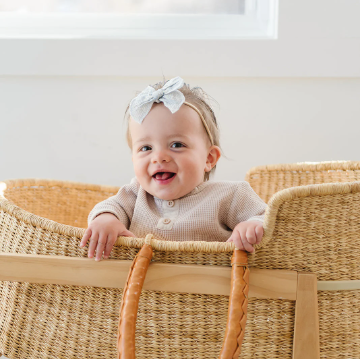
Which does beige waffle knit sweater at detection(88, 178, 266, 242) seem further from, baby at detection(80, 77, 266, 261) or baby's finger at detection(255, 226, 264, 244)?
baby's finger at detection(255, 226, 264, 244)

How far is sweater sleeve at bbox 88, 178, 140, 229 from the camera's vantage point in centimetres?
93

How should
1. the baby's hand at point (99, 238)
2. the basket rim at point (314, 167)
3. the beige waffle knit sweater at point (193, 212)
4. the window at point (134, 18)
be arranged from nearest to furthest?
the baby's hand at point (99, 238)
the beige waffle knit sweater at point (193, 212)
the basket rim at point (314, 167)
the window at point (134, 18)

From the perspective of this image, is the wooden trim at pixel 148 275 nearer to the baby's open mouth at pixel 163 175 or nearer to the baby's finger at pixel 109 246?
the baby's finger at pixel 109 246

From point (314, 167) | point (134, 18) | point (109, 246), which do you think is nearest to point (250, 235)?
point (109, 246)

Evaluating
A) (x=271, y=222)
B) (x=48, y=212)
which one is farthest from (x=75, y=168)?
(x=271, y=222)

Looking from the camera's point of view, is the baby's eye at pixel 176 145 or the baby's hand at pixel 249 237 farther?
the baby's eye at pixel 176 145

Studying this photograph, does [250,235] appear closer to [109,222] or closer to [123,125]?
Result: [109,222]

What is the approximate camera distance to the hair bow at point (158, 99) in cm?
92

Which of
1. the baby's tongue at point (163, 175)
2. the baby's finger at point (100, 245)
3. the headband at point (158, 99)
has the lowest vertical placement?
the baby's finger at point (100, 245)

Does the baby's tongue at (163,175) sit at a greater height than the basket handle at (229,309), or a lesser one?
greater

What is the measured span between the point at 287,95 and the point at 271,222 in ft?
2.56

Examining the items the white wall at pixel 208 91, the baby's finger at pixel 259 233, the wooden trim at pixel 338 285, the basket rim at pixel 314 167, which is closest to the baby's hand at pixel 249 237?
the baby's finger at pixel 259 233

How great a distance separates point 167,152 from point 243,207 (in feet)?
0.62

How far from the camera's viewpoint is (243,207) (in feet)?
3.06
